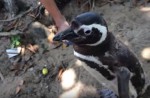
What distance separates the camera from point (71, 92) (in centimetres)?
323

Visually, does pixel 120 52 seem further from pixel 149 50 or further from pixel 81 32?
pixel 149 50

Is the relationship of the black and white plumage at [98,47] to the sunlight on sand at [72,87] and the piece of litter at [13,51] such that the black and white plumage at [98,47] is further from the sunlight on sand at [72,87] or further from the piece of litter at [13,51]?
the piece of litter at [13,51]

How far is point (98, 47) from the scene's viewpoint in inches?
97.7

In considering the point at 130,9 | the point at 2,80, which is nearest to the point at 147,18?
the point at 130,9

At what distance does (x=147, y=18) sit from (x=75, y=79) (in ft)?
2.96

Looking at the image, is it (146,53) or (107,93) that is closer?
(107,93)

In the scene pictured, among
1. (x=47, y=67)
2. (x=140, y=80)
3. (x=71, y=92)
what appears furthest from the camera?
(x=47, y=67)

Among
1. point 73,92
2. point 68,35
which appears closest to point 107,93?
point 73,92

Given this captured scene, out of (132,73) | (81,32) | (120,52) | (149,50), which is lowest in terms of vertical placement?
(149,50)

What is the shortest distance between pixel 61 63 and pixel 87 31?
3.72 feet

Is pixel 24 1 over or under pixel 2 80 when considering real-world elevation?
over

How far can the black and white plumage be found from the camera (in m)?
2.36

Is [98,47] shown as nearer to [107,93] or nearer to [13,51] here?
[107,93]

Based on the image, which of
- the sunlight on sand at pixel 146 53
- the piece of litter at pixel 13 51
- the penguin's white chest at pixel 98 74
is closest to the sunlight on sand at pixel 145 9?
the sunlight on sand at pixel 146 53
